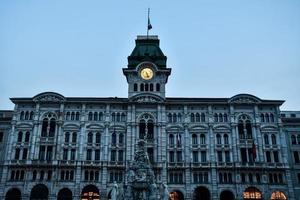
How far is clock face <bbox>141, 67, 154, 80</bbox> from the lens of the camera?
209 feet

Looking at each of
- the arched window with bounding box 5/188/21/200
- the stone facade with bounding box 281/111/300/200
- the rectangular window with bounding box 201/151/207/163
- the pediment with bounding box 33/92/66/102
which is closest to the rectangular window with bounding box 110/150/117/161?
the pediment with bounding box 33/92/66/102

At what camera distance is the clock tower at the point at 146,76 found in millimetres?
62000

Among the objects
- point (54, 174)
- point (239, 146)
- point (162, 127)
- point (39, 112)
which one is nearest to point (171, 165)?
point (162, 127)

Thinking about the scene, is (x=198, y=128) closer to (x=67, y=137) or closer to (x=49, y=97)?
(x=67, y=137)

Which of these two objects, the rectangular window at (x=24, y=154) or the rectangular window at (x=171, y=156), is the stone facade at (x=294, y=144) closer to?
the rectangular window at (x=171, y=156)

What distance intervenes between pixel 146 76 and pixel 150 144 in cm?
1342

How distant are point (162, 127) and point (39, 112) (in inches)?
903

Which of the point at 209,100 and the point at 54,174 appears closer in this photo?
the point at 54,174

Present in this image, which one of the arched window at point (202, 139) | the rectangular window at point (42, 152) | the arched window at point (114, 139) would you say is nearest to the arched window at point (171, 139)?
the arched window at point (202, 139)

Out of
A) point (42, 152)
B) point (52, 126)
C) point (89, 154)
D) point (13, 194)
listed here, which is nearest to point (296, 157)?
point (89, 154)

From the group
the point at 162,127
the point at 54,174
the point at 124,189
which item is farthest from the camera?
the point at 162,127

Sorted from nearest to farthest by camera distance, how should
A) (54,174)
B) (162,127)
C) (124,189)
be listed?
(124,189)
(54,174)
(162,127)

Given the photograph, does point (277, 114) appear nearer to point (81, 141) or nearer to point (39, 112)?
point (81, 141)

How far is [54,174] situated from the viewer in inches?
2218
